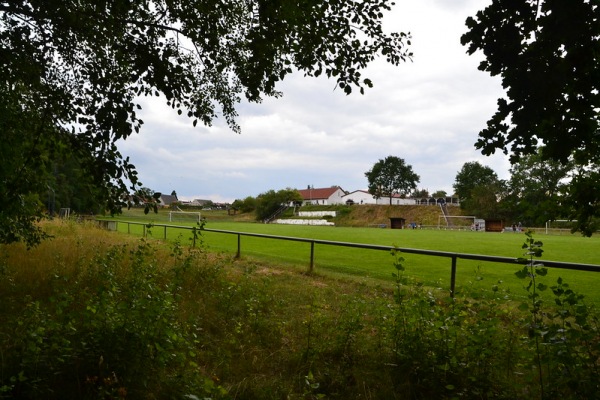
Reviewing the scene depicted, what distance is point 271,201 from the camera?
88.8 m

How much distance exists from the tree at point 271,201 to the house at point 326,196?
30.4m

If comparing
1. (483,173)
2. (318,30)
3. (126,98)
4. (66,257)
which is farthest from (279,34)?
(483,173)

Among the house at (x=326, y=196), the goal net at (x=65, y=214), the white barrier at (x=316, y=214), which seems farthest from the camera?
the house at (x=326, y=196)

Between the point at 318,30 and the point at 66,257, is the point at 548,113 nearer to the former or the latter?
the point at 318,30

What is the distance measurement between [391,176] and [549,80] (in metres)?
99.8

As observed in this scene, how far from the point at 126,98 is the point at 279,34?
195cm

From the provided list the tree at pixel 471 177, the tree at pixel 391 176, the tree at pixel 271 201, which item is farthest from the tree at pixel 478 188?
the tree at pixel 271 201

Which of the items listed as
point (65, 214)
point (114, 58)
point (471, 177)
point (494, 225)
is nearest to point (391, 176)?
point (471, 177)

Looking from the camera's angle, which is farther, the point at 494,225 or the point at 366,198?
the point at 366,198

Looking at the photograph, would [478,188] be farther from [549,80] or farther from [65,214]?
[549,80]

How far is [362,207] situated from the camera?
251 ft

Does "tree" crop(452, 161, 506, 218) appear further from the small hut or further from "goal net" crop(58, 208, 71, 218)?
"goal net" crop(58, 208, 71, 218)

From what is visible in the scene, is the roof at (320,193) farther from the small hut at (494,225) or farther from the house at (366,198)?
the small hut at (494,225)

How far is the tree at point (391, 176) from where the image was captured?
99938 mm
